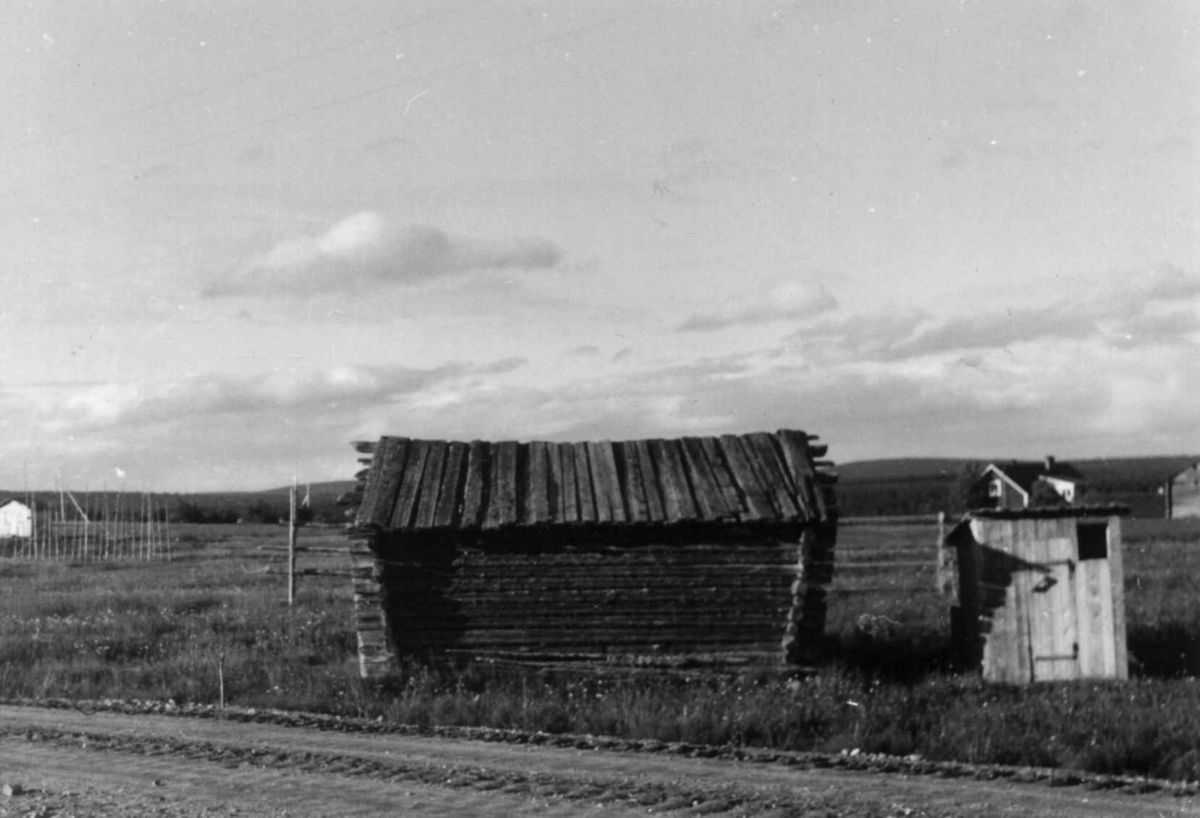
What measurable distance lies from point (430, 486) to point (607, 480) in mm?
2182

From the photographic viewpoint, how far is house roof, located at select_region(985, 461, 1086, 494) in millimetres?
71875

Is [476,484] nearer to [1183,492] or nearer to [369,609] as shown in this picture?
[369,609]

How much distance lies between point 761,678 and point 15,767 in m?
8.03

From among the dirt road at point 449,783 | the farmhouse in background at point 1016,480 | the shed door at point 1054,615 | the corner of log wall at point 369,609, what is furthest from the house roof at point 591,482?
the farmhouse in background at point 1016,480

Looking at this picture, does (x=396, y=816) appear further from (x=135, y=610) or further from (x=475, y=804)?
(x=135, y=610)

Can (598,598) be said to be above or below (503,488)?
below

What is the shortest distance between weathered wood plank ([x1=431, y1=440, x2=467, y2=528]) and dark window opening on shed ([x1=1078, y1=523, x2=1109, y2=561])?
294 inches

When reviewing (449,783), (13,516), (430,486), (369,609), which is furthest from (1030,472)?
(449,783)

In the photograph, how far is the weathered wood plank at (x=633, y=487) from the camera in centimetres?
1571

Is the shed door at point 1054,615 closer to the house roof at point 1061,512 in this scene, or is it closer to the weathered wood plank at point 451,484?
the house roof at point 1061,512

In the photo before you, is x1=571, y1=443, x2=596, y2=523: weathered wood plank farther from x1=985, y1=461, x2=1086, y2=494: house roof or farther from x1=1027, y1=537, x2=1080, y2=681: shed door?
x1=985, y1=461, x2=1086, y2=494: house roof

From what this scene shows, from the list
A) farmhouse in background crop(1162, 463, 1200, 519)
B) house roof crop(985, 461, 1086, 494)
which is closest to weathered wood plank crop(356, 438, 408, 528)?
house roof crop(985, 461, 1086, 494)

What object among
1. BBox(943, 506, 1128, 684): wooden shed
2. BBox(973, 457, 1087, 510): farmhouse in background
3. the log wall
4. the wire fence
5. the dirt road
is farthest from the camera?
BBox(973, 457, 1087, 510): farmhouse in background

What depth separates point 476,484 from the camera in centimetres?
1661
